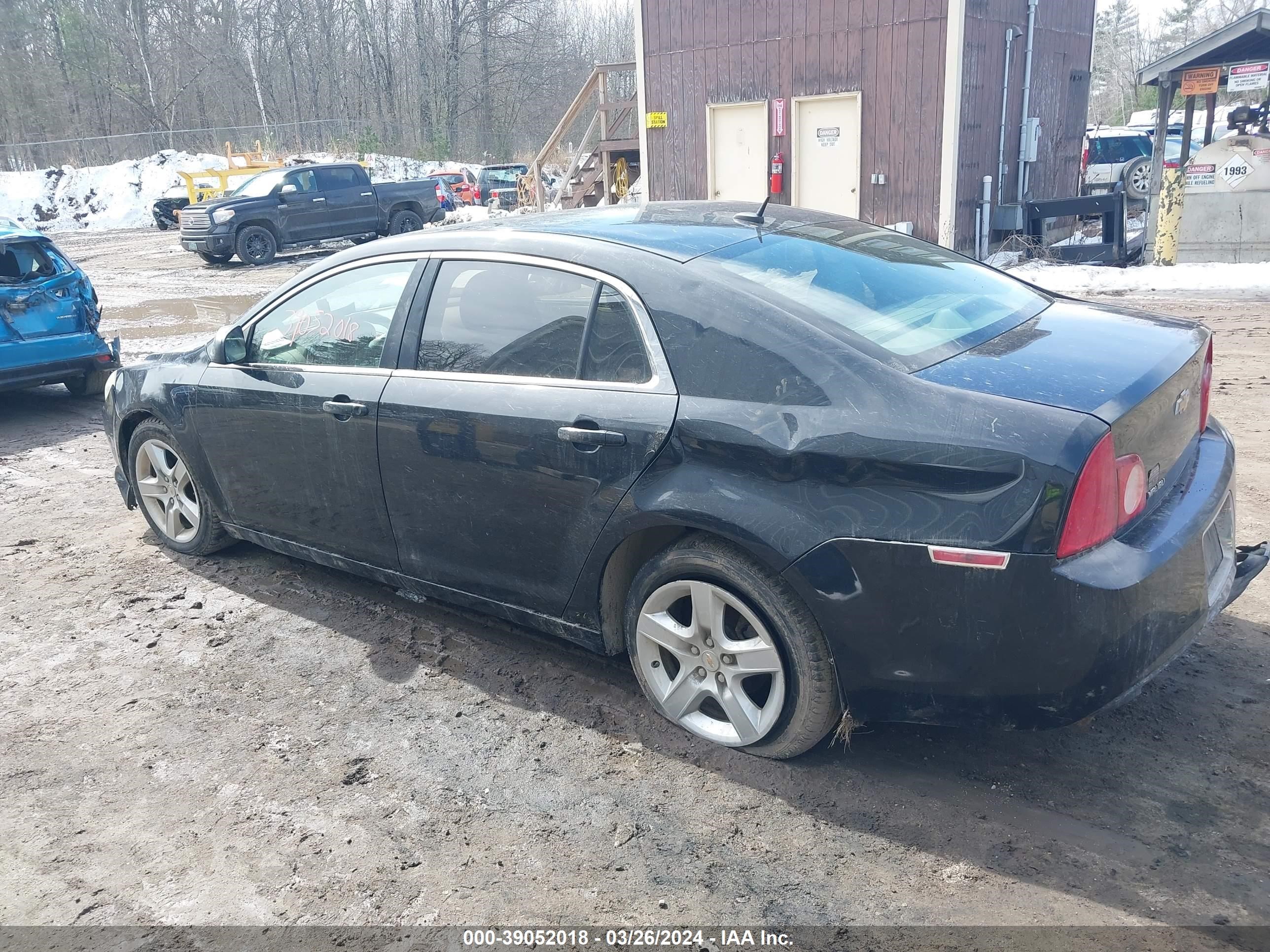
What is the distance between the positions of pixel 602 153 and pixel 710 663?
18.6 metres

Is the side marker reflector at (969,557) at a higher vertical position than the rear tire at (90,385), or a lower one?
higher

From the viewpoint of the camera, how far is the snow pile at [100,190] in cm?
3656

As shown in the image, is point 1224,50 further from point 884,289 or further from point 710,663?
point 710,663

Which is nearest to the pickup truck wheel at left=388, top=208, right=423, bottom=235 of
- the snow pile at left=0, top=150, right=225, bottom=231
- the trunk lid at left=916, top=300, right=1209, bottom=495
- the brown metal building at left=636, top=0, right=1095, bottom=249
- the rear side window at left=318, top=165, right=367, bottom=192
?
the rear side window at left=318, top=165, right=367, bottom=192

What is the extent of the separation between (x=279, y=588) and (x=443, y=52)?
47.1 meters

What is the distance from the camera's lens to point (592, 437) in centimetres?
314

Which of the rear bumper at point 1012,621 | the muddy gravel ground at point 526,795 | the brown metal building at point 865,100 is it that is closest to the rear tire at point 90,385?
the muddy gravel ground at point 526,795

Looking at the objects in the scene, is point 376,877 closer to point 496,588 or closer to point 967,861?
point 496,588

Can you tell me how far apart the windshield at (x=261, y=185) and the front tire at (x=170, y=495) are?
56.3 ft

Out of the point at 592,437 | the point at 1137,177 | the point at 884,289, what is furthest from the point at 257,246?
the point at 884,289

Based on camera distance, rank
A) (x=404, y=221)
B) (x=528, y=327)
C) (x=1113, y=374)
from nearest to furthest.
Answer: (x=1113, y=374)
(x=528, y=327)
(x=404, y=221)

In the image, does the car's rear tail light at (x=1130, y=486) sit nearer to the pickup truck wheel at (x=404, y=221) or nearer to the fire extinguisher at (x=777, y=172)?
the fire extinguisher at (x=777, y=172)

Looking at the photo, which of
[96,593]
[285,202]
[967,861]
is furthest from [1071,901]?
[285,202]

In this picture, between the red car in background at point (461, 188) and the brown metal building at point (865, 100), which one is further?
the red car in background at point (461, 188)
